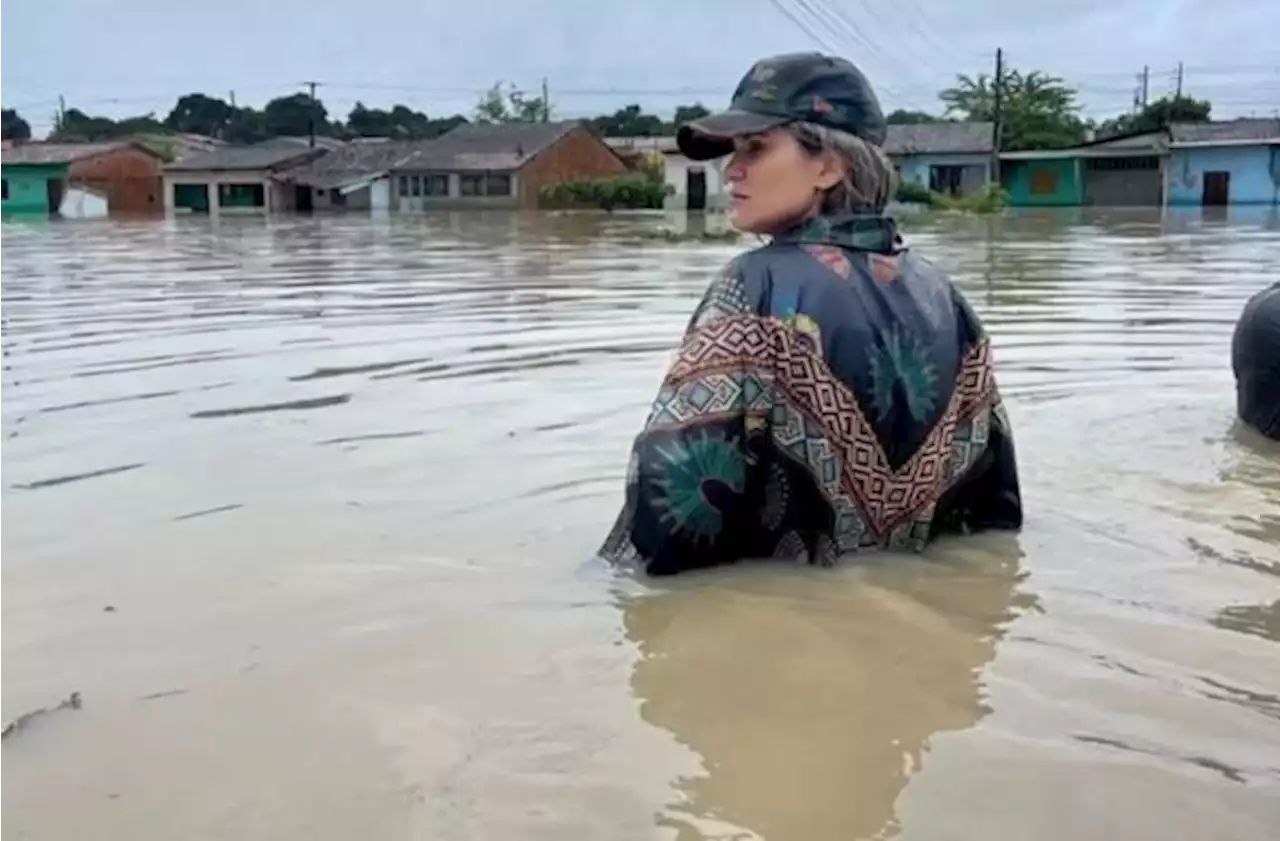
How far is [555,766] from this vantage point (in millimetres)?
2520

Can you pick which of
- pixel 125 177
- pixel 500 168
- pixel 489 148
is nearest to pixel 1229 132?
pixel 500 168

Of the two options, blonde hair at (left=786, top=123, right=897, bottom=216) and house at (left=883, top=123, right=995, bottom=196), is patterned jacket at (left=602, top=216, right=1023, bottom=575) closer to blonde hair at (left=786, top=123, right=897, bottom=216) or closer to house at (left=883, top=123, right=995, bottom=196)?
blonde hair at (left=786, top=123, right=897, bottom=216)

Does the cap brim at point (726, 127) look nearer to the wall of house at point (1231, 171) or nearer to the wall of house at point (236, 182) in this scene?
the wall of house at point (1231, 171)

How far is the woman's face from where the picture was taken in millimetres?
3561

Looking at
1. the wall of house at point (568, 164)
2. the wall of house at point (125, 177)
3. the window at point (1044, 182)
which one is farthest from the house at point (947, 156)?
the wall of house at point (125, 177)

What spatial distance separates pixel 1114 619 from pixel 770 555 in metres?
0.81

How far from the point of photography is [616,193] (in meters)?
58.7

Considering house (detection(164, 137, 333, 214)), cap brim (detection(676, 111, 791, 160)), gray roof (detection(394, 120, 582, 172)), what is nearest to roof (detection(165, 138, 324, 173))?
house (detection(164, 137, 333, 214))

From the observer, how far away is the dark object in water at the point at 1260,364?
18.3ft

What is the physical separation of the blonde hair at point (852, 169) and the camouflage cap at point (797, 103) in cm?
2

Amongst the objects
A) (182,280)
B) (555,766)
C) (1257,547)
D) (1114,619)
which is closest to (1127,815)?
(555,766)

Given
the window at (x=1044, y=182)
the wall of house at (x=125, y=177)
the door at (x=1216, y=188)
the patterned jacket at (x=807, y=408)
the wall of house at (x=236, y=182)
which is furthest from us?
the wall of house at (x=125, y=177)

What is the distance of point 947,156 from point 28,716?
199 feet

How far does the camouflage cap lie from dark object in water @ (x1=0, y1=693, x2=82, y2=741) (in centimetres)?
180
